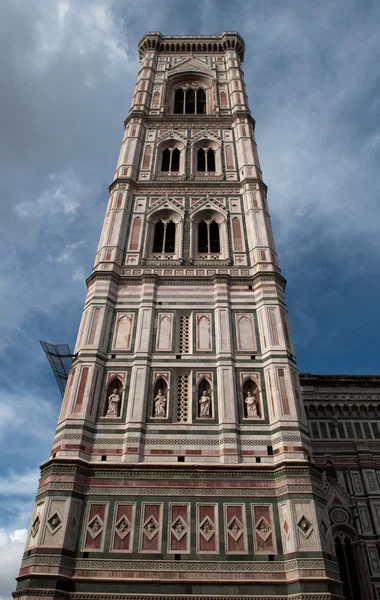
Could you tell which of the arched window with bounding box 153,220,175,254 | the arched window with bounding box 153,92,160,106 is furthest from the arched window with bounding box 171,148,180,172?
the arched window with bounding box 153,92,160,106

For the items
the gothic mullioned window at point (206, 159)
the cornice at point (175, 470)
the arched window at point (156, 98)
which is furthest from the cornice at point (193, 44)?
the cornice at point (175, 470)

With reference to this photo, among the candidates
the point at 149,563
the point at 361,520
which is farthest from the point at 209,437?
the point at 361,520

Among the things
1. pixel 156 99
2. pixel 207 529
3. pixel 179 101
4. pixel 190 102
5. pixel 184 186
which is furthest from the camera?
pixel 179 101

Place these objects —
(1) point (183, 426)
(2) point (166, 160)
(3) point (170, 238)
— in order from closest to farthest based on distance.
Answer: (1) point (183, 426) < (3) point (170, 238) < (2) point (166, 160)

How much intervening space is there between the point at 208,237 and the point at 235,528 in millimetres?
8785

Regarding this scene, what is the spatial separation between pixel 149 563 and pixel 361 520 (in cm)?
760

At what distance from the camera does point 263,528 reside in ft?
30.3

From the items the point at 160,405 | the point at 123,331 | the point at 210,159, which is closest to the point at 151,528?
the point at 160,405

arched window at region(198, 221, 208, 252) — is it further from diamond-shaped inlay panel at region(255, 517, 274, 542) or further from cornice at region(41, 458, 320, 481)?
diamond-shaped inlay panel at region(255, 517, 274, 542)

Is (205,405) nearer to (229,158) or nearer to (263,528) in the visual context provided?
(263,528)

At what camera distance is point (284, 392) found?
1117cm

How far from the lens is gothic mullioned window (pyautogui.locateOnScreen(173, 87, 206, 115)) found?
22781 millimetres

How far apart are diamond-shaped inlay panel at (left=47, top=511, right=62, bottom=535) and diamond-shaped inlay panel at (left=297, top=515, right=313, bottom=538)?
164 inches

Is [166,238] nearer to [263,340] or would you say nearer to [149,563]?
[263,340]
